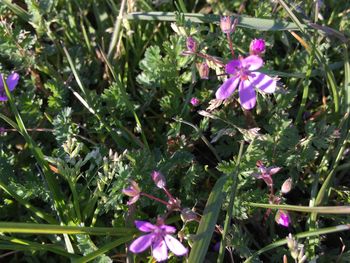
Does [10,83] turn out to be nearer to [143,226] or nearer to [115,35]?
[115,35]

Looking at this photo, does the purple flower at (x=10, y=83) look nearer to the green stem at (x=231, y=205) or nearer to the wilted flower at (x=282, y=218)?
the green stem at (x=231, y=205)

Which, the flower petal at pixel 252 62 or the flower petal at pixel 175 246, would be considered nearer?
the flower petal at pixel 175 246

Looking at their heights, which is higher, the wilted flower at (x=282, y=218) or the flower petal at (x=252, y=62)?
the flower petal at (x=252, y=62)

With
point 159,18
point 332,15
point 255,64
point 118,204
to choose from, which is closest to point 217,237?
point 118,204

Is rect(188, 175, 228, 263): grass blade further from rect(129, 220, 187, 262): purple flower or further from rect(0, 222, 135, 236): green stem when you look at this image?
rect(0, 222, 135, 236): green stem

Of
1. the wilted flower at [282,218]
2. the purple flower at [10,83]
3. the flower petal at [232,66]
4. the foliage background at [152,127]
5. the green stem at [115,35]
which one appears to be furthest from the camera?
the green stem at [115,35]

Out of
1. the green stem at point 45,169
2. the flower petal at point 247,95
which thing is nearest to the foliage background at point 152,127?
the green stem at point 45,169

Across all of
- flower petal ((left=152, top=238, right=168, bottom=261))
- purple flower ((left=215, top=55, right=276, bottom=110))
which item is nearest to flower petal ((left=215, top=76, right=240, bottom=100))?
purple flower ((left=215, top=55, right=276, bottom=110))
